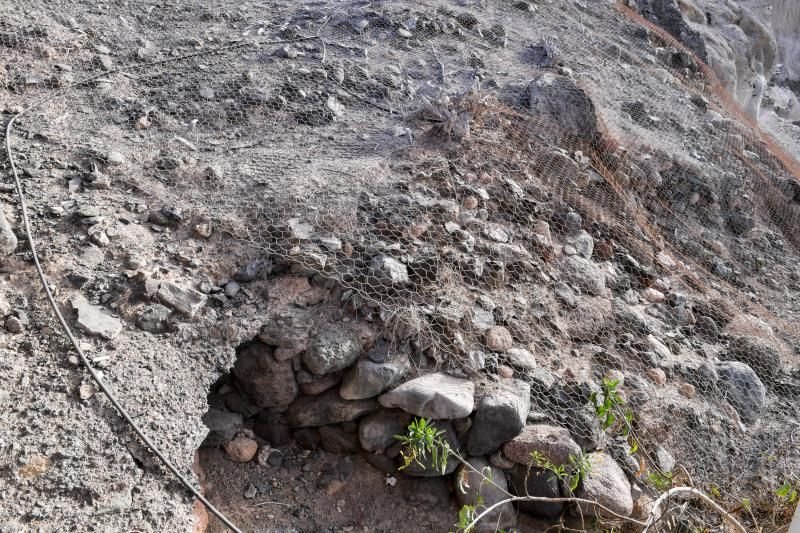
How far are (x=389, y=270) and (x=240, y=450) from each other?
32.3 inches

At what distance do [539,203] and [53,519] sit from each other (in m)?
2.30

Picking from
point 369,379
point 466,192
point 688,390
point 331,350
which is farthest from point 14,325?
point 688,390

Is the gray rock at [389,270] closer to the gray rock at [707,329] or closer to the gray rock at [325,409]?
the gray rock at [325,409]

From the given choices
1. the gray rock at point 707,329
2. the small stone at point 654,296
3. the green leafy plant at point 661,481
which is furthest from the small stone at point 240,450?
the gray rock at point 707,329

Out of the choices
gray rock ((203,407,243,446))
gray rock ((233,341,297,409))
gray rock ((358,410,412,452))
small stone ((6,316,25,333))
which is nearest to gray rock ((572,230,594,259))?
gray rock ((358,410,412,452))

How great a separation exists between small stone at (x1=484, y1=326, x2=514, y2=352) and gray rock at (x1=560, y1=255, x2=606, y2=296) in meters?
0.54

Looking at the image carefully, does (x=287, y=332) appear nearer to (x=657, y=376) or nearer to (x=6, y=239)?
(x=6, y=239)

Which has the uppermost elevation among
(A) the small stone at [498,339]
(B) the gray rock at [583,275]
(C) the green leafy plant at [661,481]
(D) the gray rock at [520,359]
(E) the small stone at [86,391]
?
(C) the green leafy plant at [661,481]

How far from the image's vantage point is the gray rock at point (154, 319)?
2.02 metres

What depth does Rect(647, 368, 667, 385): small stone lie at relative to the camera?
249cm

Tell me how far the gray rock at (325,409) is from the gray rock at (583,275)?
3.69 feet

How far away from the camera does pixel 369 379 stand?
2.09 meters

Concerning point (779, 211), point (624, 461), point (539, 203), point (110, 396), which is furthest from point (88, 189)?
point (779, 211)

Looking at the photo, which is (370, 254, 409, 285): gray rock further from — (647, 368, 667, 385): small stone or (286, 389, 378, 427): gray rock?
(647, 368, 667, 385): small stone
